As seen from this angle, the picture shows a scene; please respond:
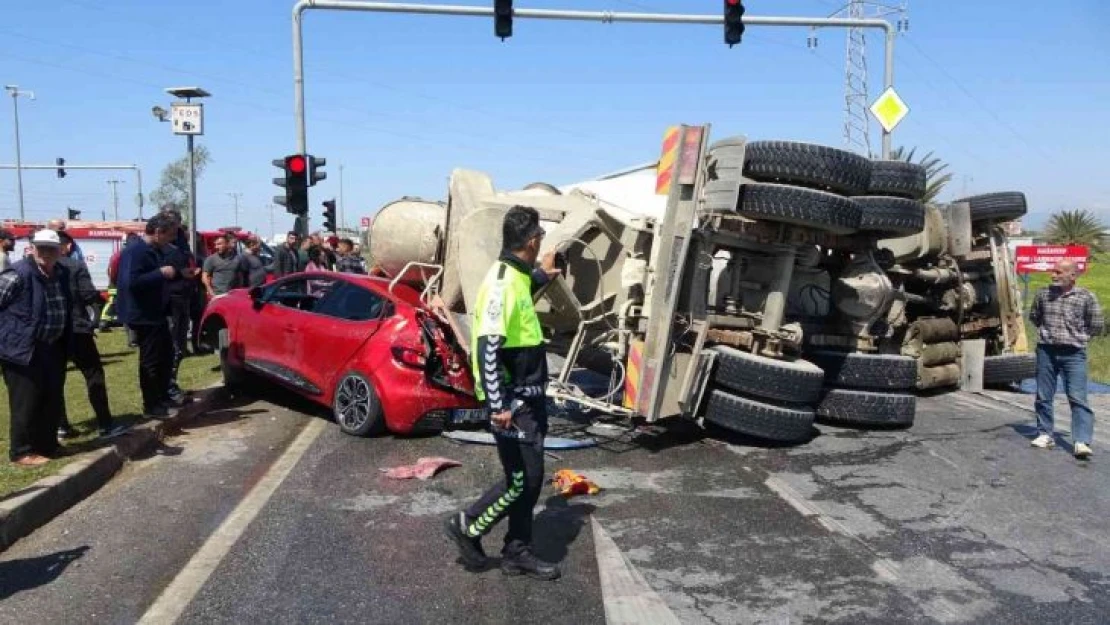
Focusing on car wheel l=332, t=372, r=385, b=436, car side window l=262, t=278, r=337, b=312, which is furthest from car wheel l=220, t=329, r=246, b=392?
car wheel l=332, t=372, r=385, b=436

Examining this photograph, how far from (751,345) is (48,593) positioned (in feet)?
18.1

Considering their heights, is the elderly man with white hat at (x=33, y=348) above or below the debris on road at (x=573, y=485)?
above

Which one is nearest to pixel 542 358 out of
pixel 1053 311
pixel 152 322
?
pixel 152 322

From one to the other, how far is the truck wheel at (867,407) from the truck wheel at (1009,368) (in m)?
2.78

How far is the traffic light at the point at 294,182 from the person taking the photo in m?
14.0

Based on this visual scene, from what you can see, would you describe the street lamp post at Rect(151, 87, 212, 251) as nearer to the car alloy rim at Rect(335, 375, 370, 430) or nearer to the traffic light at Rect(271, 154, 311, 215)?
the traffic light at Rect(271, 154, 311, 215)

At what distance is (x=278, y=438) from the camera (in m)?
7.91

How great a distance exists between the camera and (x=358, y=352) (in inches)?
311

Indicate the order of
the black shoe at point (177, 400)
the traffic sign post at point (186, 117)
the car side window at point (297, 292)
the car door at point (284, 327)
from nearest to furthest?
the black shoe at point (177, 400)
the car door at point (284, 327)
the car side window at point (297, 292)
the traffic sign post at point (186, 117)

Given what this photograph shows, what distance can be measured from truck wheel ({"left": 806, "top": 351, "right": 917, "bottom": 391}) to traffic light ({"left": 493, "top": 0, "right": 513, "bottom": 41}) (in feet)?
25.0

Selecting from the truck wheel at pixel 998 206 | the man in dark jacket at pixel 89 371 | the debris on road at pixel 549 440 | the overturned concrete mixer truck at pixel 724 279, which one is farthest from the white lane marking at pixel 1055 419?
the man in dark jacket at pixel 89 371

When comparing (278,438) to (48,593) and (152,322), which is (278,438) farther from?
(48,593)

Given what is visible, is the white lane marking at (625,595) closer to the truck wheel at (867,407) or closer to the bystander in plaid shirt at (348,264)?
the truck wheel at (867,407)

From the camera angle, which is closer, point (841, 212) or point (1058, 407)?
point (841, 212)
